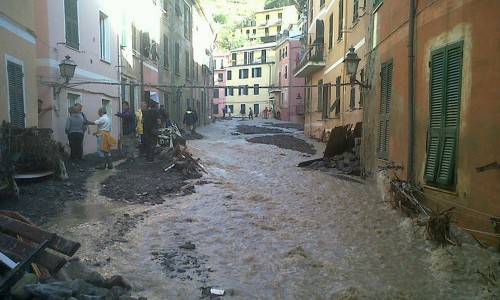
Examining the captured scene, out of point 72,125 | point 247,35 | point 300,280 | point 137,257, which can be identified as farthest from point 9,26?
point 247,35

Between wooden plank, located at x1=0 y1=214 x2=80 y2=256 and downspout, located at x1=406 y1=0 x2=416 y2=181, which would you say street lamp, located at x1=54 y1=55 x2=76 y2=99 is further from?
downspout, located at x1=406 y1=0 x2=416 y2=181

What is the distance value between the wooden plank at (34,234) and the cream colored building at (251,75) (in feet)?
178

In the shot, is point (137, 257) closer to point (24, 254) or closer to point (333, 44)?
point (24, 254)

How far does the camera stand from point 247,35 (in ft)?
245

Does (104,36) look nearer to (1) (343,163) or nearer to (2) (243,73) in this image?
(1) (343,163)

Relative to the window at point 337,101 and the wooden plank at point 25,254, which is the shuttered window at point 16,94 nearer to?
the wooden plank at point 25,254

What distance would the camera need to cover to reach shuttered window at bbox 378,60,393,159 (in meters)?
8.38

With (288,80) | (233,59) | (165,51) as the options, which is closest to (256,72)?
(233,59)

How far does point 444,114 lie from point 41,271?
515 centimetres

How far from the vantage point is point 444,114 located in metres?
5.66

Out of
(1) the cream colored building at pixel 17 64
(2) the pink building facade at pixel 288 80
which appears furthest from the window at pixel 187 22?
(1) the cream colored building at pixel 17 64

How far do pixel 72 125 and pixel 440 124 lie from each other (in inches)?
346

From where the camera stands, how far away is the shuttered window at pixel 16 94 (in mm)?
8625

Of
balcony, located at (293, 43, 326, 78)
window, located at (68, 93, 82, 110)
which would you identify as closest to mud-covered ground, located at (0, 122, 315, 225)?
window, located at (68, 93, 82, 110)
